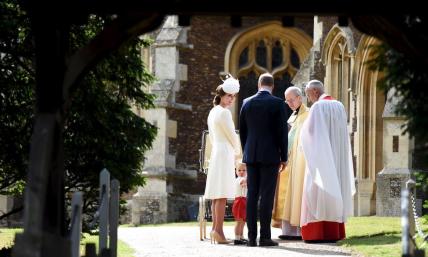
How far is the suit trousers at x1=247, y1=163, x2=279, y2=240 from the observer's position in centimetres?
1430

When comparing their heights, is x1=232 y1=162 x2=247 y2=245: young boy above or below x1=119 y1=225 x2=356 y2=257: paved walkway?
above

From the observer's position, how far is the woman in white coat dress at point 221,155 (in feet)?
50.7

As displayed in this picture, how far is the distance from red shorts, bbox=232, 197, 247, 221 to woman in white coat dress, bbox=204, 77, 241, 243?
201 mm

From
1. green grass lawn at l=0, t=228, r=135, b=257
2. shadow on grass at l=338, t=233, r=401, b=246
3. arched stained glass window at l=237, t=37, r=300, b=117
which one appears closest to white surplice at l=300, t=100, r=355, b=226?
shadow on grass at l=338, t=233, r=401, b=246

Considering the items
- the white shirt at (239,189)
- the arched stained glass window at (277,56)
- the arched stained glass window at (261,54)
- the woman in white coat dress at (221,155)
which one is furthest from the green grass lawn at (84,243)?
the arched stained glass window at (277,56)

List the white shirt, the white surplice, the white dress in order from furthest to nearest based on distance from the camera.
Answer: the white shirt → the white dress → the white surplice

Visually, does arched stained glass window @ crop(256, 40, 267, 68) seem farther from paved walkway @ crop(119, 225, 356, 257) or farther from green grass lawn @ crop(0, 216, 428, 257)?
paved walkway @ crop(119, 225, 356, 257)

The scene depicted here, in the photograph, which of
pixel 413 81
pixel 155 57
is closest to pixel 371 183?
pixel 155 57

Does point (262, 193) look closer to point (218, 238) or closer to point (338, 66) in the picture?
point (218, 238)

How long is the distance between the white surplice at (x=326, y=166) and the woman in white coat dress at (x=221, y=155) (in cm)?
101

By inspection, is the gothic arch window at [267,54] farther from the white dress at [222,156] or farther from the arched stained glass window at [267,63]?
the white dress at [222,156]

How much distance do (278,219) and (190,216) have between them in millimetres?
14779

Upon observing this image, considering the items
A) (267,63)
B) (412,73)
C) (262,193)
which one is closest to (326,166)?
(262,193)

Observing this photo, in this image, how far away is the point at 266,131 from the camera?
14453 millimetres
